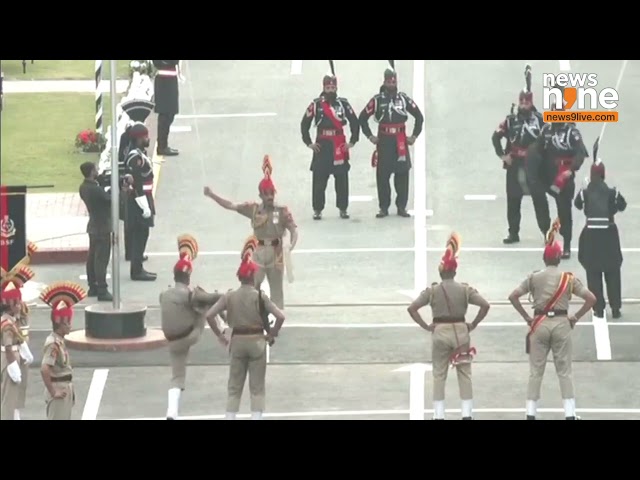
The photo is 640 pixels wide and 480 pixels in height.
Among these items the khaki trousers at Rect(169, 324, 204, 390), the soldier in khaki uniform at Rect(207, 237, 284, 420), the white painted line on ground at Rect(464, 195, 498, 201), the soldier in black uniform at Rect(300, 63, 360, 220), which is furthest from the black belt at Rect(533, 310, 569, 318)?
the white painted line on ground at Rect(464, 195, 498, 201)

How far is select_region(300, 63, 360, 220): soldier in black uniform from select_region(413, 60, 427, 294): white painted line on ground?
1116 millimetres

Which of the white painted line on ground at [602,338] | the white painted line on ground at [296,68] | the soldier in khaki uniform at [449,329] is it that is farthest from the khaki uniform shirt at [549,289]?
the white painted line on ground at [296,68]

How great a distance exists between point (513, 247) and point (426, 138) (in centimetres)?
566

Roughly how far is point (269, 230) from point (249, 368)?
372 cm

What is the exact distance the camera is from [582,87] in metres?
35.5

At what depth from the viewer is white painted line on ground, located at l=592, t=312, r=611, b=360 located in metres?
23.9

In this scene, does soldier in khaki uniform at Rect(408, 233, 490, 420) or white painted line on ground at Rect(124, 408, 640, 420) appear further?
white painted line on ground at Rect(124, 408, 640, 420)

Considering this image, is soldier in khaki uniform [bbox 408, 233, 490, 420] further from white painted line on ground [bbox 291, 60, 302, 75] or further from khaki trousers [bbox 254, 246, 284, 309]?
white painted line on ground [bbox 291, 60, 302, 75]

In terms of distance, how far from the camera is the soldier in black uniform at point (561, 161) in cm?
2783

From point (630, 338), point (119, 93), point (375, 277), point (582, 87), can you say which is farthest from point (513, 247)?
point (119, 93)

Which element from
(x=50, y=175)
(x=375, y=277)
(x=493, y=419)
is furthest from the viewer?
(x=50, y=175)

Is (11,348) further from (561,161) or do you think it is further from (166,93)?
(166,93)

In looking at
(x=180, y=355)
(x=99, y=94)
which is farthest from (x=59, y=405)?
(x=99, y=94)

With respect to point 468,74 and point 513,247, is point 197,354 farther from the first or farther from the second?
point 468,74
